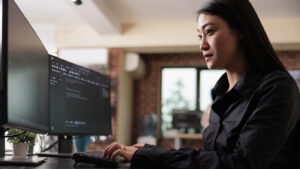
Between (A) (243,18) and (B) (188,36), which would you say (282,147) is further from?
(B) (188,36)

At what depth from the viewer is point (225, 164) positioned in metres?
0.98

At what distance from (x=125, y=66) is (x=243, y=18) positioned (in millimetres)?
5708

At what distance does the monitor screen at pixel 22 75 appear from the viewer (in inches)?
33.7

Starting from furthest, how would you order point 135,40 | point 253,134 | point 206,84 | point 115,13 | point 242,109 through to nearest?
point 206,84 < point 135,40 < point 115,13 < point 242,109 < point 253,134

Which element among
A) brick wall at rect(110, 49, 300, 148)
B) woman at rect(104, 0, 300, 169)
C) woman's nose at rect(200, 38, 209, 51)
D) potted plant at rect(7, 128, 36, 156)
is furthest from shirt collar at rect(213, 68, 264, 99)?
brick wall at rect(110, 49, 300, 148)

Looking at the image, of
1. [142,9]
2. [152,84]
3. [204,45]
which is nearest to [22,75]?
[204,45]

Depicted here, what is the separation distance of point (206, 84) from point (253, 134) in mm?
6273

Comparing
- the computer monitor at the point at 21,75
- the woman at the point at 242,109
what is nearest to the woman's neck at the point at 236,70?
the woman at the point at 242,109

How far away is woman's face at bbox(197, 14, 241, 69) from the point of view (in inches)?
45.4

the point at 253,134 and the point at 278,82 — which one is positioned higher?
the point at 278,82

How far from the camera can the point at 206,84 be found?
7.17 m

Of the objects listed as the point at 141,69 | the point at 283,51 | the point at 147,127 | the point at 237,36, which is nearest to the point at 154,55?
the point at 141,69

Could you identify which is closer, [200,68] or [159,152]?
[159,152]

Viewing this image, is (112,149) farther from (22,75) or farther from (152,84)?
(152,84)
